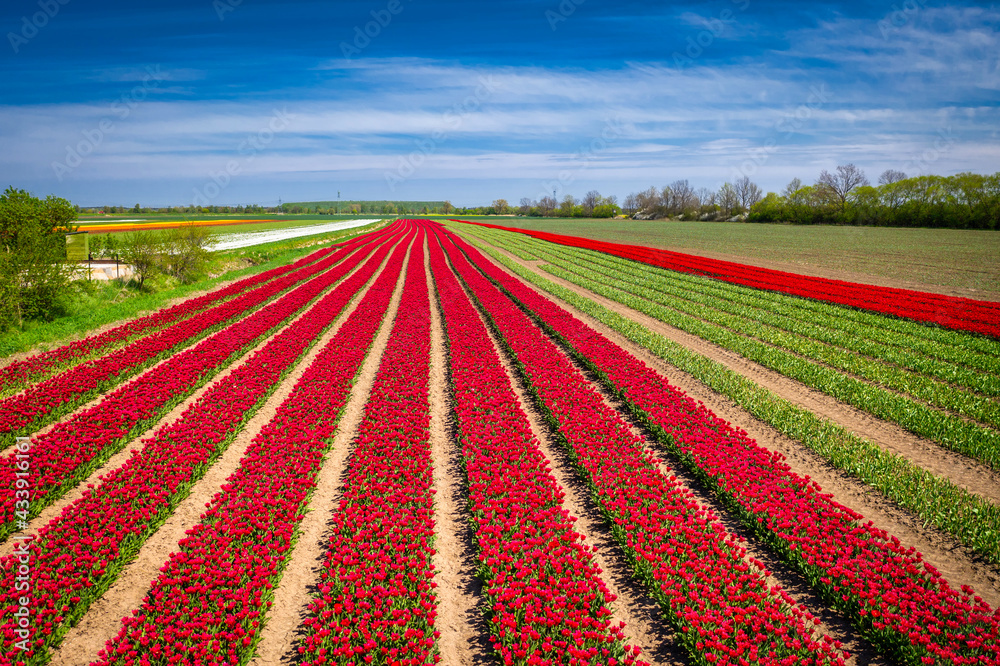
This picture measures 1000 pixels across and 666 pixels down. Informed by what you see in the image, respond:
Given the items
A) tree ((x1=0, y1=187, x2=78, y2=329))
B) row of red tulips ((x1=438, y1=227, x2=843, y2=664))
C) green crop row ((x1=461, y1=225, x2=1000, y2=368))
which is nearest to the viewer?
row of red tulips ((x1=438, y1=227, x2=843, y2=664))

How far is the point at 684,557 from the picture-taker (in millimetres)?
6086

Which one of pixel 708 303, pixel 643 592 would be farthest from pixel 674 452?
pixel 708 303

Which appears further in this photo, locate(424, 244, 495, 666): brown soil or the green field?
the green field

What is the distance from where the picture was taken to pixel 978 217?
279ft

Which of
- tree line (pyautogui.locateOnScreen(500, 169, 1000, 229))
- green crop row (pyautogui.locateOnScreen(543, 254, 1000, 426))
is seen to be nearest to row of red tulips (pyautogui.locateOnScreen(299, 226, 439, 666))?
green crop row (pyautogui.locateOnScreen(543, 254, 1000, 426))

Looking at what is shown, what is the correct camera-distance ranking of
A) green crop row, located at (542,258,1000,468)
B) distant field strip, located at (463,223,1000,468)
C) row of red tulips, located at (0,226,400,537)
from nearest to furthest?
row of red tulips, located at (0,226,400,537)
green crop row, located at (542,258,1000,468)
distant field strip, located at (463,223,1000,468)

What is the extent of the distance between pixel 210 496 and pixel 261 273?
2750cm

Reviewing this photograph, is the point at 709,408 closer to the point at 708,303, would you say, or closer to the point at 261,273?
the point at 708,303

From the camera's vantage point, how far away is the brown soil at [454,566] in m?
5.21

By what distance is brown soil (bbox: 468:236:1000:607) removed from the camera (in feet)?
20.4

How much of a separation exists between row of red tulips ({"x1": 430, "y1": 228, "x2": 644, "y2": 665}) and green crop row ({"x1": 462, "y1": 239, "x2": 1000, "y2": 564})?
18.0 feet

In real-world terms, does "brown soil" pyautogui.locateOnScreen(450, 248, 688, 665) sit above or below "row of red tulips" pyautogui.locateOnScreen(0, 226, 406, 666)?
below

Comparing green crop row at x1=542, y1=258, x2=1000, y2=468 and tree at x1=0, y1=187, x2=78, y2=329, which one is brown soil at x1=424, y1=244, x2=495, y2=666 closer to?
green crop row at x1=542, y1=258, x2=1000, y2=468

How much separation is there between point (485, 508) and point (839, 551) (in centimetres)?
471
